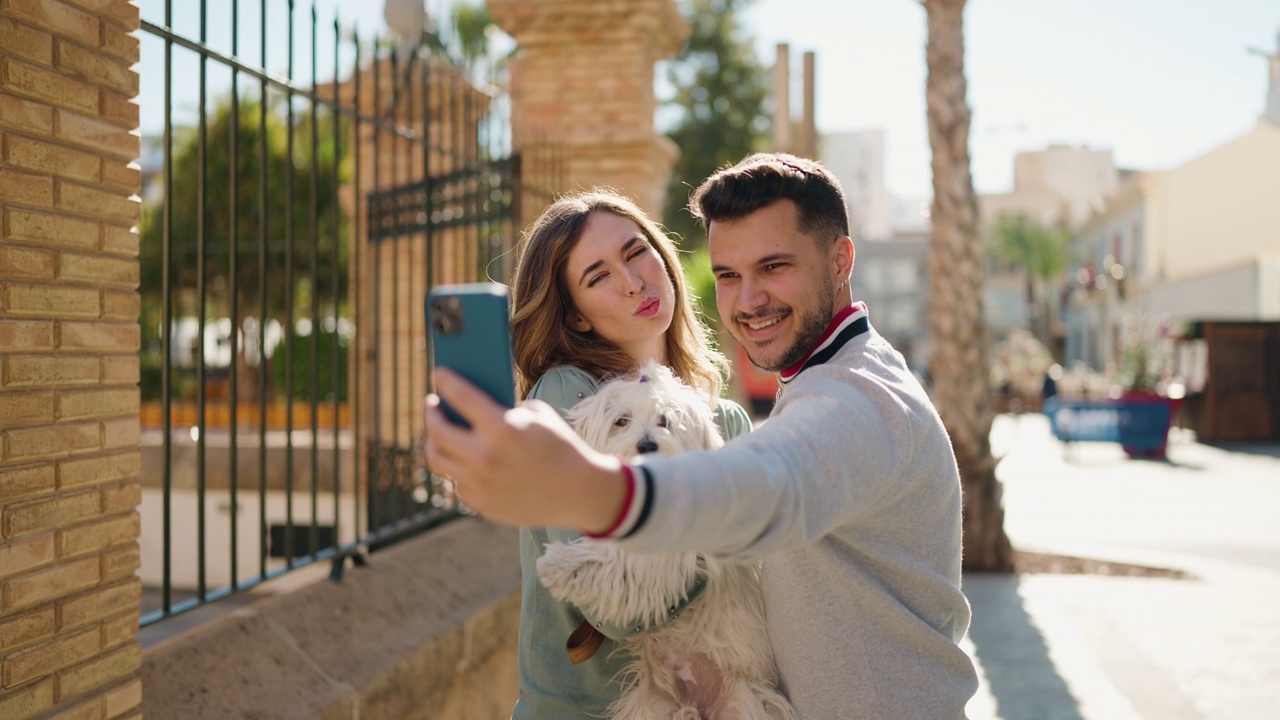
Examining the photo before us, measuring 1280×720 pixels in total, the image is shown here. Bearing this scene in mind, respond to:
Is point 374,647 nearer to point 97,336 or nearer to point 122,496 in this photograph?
point 122,496

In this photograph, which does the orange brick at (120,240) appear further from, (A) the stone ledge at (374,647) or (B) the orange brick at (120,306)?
(A) the stone ledge at (374,647)

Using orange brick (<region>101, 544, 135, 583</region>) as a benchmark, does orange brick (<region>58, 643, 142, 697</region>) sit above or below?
below

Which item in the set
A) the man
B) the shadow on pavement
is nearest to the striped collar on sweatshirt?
the man

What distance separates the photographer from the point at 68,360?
2.31m

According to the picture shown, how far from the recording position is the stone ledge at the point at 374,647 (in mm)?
3076

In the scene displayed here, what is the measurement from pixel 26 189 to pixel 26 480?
607 millimetres

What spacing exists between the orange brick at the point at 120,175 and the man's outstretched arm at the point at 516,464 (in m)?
1.71

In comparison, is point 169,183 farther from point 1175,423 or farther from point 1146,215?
point 1146,215

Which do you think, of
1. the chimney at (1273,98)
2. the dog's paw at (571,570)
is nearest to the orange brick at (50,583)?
the dog's paw at (571,570)

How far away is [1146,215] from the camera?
128ft

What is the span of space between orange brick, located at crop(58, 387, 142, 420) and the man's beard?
4.86ft

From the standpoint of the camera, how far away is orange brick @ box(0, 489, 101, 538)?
215 cm

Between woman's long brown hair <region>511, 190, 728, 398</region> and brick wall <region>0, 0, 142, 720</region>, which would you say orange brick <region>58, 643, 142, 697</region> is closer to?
brick wall <region>0, 0, 142, 720</region>

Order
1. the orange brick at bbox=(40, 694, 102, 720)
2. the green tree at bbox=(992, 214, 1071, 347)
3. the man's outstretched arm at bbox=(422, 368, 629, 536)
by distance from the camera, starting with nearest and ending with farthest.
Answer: the man's outstretched arm at bbox=(422, 368, 629, 536), the orange brick at bbox=(40, 694, 102, 720), the green tree at bbox=(992, 214, 1071, 347)
